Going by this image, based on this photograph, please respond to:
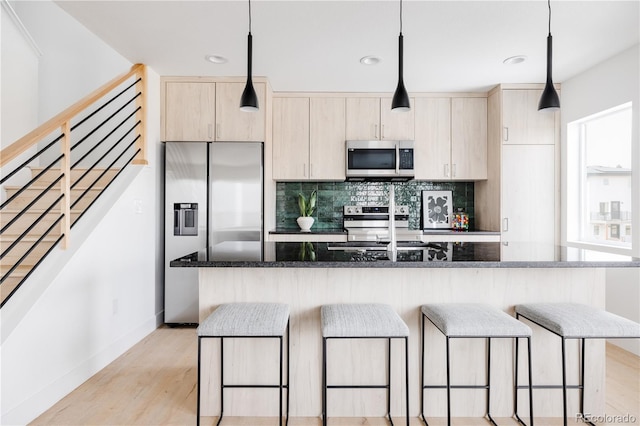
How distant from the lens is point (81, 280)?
92.3 inches

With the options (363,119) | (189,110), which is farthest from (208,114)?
(363,119)

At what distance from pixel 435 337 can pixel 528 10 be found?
2201 mm

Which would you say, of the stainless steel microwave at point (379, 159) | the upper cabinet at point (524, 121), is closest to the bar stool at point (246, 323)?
the stainless steel microwave at point (379, 159)

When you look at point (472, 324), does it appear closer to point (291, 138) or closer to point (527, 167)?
point (527, 167)

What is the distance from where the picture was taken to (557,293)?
1987 mm

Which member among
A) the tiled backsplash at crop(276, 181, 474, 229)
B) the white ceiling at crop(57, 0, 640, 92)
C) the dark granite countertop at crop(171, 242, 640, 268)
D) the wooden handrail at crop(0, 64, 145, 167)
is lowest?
the dark granite countertop at crop(171, 242, 640, 268)

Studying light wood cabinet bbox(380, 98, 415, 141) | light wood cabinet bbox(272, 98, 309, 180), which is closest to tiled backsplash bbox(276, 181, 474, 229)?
light wood cabinet bbox(272, 98, 309, 180)

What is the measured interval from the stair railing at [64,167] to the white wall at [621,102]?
13.2 ft

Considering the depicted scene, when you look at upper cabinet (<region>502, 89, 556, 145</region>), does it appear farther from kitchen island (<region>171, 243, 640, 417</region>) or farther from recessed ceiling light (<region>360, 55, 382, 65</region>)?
kitchen island (<region>171, 243, 640, 417</region>)

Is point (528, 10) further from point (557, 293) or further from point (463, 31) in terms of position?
point (557, 293)

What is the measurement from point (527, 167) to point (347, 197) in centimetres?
197

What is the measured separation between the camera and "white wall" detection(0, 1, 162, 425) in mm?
1890

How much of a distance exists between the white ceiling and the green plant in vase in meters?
1.38

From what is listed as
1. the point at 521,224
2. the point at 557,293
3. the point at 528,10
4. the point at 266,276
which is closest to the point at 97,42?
the point at 266,276
